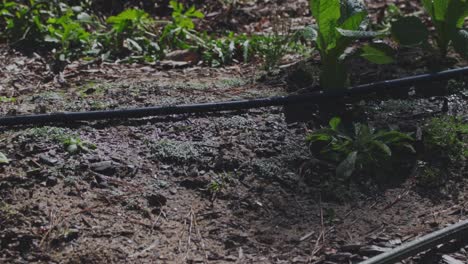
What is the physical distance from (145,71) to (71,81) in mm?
404

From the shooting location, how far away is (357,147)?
335cm

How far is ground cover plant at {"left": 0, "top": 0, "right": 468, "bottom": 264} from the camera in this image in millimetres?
2914

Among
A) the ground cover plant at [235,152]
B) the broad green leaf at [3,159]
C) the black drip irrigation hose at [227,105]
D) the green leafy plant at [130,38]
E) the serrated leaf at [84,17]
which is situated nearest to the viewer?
the ground cover plant at [235,152]

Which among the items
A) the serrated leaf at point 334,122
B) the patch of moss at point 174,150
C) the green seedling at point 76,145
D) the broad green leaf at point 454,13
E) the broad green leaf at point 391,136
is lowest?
the patch of moss at point 174,150

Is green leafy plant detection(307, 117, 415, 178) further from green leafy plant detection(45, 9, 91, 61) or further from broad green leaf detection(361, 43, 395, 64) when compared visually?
green leafy plant detection(45, 9, 91, 61)

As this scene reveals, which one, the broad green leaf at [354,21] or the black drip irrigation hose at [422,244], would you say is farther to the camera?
the broad green leaf at [354,21]

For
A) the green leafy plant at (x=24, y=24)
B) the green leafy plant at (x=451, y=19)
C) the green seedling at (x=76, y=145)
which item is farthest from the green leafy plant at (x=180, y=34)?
the green seedling at (x=76, y=145)

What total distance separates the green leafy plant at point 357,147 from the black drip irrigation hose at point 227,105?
13.3 inches

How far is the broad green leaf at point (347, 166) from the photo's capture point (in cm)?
322

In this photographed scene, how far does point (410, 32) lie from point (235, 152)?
118cm

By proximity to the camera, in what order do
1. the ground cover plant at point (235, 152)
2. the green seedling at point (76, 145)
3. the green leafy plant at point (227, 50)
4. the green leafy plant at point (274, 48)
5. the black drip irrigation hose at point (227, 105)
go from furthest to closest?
the green leafy plant at point (227, 50)
the green leafy plant at point (274, 48)
the black drip irrigation hose at point (227, 105)
the green seedling at point (76, 145)
the ground cover plant at point (235, 152)

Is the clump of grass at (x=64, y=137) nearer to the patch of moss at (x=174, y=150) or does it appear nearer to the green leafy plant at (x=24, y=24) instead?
the patch of moss at (x=174, y=150)

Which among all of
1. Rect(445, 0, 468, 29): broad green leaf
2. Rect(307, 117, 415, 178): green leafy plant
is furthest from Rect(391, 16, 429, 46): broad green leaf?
Rect(307, 117, 415, 178): green leafy plant

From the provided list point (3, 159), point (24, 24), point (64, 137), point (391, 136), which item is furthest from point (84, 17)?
point (391, 136)
